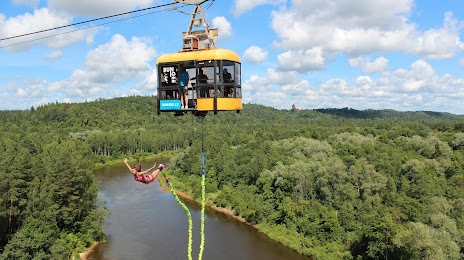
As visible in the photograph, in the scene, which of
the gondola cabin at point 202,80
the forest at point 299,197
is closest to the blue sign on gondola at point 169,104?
the gondola cabin at point 202,80

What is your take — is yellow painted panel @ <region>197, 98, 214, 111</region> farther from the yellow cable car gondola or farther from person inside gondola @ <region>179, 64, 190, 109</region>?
person inside gondola @ <region>179, 64, 190, 109</region>

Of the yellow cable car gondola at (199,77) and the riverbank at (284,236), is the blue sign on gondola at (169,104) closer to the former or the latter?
the yellow cable car gondola at (199,77)

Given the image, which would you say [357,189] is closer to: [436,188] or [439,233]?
[436,188]

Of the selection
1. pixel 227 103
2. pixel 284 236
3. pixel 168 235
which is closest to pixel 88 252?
pixel 168 235

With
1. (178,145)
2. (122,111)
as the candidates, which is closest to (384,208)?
(178,145)

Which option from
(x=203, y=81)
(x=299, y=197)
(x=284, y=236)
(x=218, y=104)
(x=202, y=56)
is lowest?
(x=284, y=236)

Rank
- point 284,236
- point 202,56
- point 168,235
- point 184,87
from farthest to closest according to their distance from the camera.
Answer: point 168,235, point 284,236, point 184,87, point 202,56

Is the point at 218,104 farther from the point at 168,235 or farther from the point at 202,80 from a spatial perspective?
the point at 168,235
